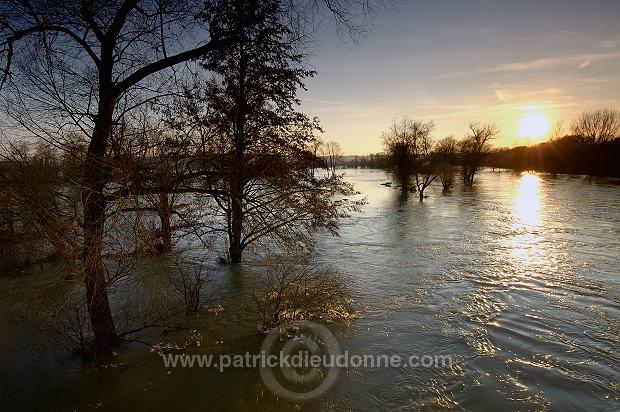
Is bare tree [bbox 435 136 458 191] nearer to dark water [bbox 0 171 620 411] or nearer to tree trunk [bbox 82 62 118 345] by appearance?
dark water [bbox 0 171 620 411]

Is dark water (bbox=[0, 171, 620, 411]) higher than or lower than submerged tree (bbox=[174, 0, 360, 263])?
lower

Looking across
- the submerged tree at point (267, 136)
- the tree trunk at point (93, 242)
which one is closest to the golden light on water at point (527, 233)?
the submerged tree at point (267, 136)

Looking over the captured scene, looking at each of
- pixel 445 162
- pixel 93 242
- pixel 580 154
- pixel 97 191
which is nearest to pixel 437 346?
pixel 93 242

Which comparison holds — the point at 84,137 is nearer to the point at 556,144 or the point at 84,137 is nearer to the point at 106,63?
the point at 106,63

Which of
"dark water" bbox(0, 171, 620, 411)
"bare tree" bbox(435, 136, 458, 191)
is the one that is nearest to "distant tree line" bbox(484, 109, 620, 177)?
"bare tree" bbox(435, 136, 458, 191)

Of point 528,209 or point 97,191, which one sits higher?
point 97,191

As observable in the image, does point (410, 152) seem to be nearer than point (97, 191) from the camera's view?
No

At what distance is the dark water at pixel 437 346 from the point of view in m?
6.70

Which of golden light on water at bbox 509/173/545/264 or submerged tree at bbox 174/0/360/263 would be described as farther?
golden light on water at bbox 509/173/545/264

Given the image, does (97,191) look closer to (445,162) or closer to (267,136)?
(267,136)

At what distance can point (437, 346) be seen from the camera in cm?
841

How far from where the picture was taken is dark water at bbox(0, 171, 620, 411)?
6695 mm

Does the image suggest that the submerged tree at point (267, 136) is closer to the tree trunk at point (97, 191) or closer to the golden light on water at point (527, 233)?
the tree trunk at point (97, 191)

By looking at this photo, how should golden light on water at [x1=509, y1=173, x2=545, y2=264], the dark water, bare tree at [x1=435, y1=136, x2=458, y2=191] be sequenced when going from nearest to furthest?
the dark water
golden light on water at [x1=509, y1=173, x2=545, y2=264]
bare tree at [x1=435, y1=136, x2=458, y2=191]
